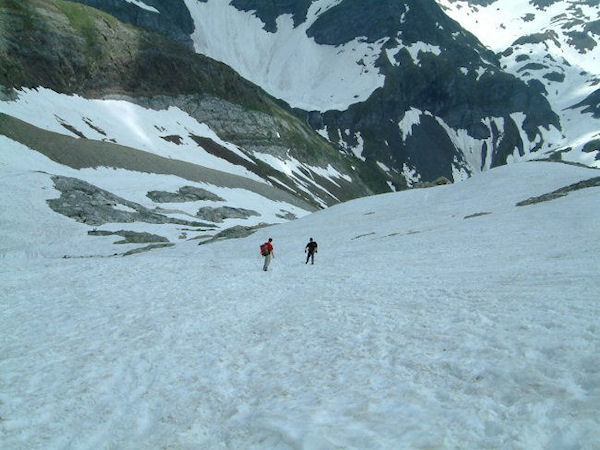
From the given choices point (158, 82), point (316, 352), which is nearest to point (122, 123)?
point (158, 82)

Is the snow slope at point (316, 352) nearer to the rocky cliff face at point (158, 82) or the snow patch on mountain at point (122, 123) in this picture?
the snow patch on mountain at point (122, 123)

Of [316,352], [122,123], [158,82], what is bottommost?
[316,352]

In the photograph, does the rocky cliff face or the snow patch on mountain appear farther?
the rocky cliff face

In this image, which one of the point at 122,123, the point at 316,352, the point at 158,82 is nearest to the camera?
the point at 316,352

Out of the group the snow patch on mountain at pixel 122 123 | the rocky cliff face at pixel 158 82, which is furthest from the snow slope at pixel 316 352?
the rocky cliff face at pixel 158 82

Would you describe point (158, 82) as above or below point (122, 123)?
above

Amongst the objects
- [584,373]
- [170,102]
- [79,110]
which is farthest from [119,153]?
[584,373]

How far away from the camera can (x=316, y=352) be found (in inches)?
481

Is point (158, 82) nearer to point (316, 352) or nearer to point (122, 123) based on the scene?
point (122, 123)

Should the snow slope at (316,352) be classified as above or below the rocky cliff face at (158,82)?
below

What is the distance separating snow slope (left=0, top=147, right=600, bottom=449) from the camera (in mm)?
8305

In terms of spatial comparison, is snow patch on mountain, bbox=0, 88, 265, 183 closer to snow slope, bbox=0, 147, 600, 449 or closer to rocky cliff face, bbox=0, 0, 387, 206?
rocky cliff face, bbox=0, 0, 387, 206

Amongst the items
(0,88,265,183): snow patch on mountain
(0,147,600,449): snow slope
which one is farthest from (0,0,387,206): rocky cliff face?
(0,147,600,449): snow slope

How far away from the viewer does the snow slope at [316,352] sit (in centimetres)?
830
